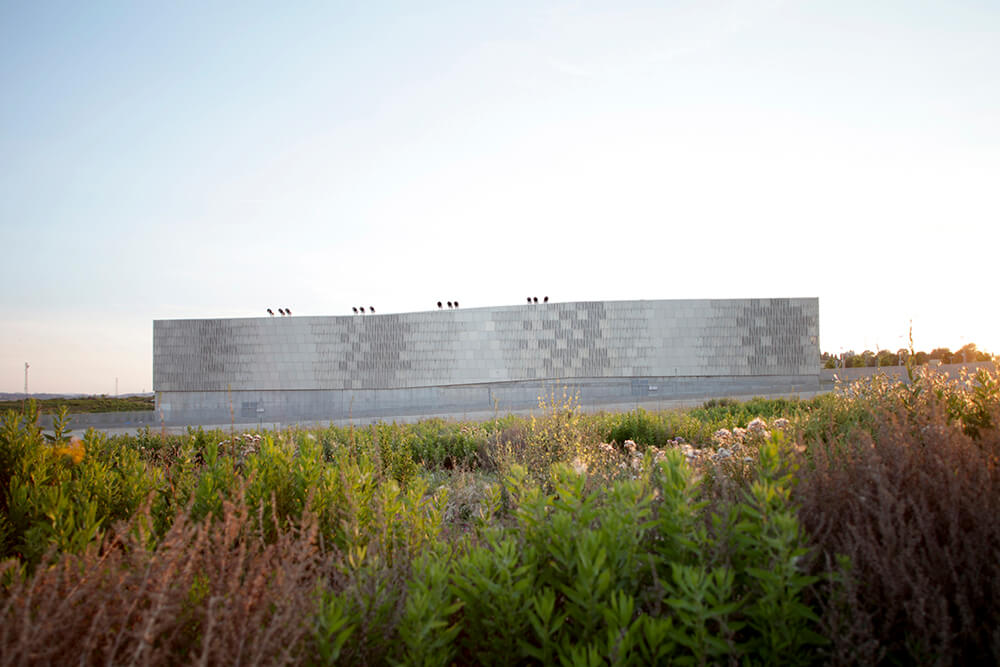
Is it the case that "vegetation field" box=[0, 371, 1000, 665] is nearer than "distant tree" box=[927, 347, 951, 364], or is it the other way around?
"vegetation field" box=[0, 371, 1000, 665]

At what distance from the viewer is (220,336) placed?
41938mm

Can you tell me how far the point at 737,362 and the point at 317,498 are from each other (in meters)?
38.0

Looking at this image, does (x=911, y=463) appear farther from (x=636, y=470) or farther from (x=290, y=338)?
(x=290, y=338)

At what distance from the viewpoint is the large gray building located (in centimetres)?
3738

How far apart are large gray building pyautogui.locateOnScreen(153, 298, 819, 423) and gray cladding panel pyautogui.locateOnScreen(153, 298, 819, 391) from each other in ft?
0.23

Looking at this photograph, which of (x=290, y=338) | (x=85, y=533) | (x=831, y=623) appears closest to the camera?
(x=831, y=623)

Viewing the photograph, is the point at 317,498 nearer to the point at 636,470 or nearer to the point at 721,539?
the point at 721,539

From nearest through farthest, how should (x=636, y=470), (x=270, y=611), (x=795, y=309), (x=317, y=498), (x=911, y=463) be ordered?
(x=270, y=611) → (x=911, y=463) → (x=317, y=498) → (x=636, y=470) → (x=795, y=309)

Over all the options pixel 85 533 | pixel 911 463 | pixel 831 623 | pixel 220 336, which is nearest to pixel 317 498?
pixel 85 533

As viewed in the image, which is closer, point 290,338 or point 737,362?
point 737,362

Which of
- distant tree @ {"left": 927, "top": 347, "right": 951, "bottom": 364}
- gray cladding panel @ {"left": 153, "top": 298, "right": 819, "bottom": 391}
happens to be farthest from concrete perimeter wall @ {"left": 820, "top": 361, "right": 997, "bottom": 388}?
distant tree @ {"left": 927, "top": 347, "right": 951, "bottom": 364}

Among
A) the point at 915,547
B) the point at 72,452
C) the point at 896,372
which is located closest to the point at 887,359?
the point at 896,372

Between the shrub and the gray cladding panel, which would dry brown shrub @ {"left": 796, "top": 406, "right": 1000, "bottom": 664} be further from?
the gray cladding panel

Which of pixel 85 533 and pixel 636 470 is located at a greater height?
pixel 85 533
